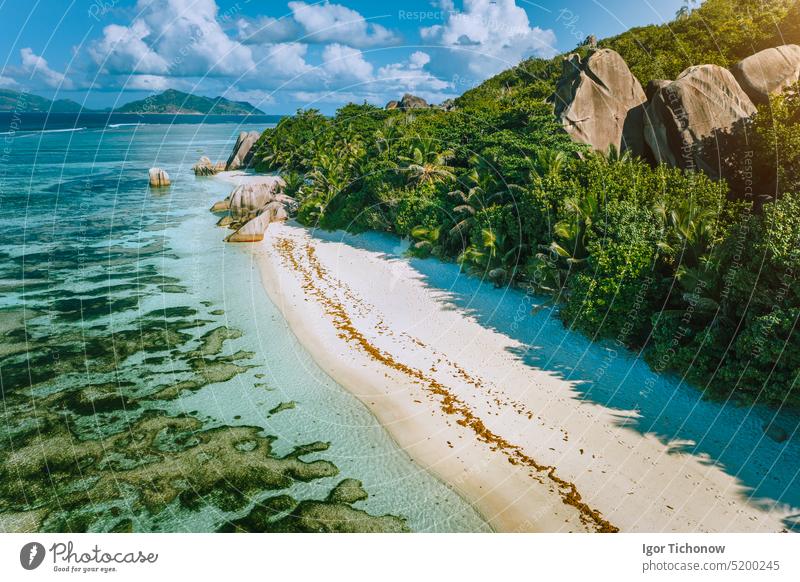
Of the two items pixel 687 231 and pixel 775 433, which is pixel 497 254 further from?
pixel 775 433

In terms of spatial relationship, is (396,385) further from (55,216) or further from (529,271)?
(55,216)

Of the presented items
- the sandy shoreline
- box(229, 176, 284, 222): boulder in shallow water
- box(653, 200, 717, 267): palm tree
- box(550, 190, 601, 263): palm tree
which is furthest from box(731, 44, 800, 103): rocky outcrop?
box(229, 176, 284, 222): boulder in shallow water

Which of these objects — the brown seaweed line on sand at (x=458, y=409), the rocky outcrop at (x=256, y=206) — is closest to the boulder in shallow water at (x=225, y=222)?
the rocky outcrop at (x=256, y=206)

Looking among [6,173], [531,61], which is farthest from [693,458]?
[6,173]

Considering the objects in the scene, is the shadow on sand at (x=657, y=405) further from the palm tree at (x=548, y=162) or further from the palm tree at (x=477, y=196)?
the palm tree at (x=548, y=162)

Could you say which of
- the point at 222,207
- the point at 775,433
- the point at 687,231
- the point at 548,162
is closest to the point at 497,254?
the point at 548,162

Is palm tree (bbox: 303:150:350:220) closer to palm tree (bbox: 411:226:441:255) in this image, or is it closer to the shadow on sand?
palm tree (bbox: 411:226:441:255)
